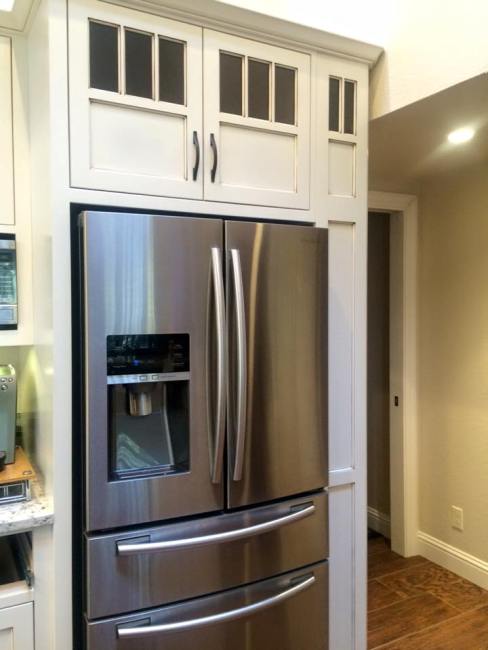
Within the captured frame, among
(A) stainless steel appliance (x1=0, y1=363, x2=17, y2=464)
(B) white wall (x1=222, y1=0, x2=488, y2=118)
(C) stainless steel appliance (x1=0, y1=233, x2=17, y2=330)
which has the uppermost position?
(B) white wall (x1=222, y1=0, x2=488, y2=118)

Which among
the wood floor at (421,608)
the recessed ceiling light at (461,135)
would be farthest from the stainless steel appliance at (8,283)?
the wood floor at (421,608)

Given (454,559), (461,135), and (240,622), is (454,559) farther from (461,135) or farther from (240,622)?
(461,135)

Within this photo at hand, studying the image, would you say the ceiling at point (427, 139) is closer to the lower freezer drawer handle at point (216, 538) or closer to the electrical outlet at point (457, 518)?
the lower freezer drawer handle at point (216, 538)

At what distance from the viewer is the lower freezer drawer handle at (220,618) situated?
145cm

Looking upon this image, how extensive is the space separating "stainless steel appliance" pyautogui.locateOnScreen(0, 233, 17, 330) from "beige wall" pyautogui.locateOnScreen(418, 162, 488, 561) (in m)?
2.34

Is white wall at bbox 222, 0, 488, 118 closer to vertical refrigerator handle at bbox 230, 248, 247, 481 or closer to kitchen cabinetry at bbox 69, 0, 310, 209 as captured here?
kitchen cabinetry at bbox 69, 0, 310, 209

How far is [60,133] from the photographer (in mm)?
1409

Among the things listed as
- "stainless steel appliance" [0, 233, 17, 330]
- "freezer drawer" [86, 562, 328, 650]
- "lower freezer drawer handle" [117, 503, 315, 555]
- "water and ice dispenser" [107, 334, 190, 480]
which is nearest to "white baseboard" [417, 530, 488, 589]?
"freezer drawer" [86, 562, 328, 650]

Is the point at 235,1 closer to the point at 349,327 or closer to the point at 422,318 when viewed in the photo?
the point at 349,327

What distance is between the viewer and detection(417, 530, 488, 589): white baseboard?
2.85 meters

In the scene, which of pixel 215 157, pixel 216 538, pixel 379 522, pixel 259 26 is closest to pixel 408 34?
pixel 259 26

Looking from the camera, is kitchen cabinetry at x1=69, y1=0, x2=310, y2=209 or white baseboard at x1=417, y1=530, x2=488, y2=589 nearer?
kitchen cabinetry at x1=69, y1=0, x2=310, y2=209

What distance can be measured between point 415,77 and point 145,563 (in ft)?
5.78

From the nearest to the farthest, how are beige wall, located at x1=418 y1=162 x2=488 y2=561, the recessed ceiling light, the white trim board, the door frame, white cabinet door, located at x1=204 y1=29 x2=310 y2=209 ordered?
the white trim board → white cabinet door, located at x1=204 y1=29 x2=310 y2=209 → the recessed ceiling light → beige wall, located at x1=418 y1=162 x2=488 y2=561 → the door frame
